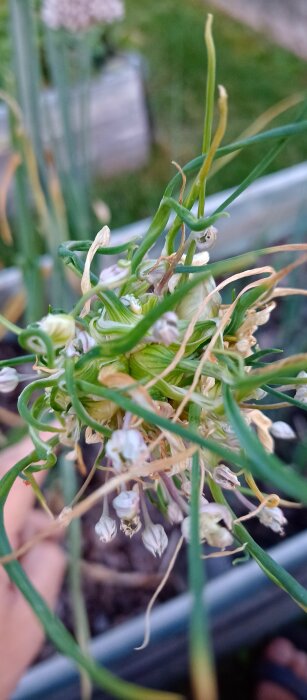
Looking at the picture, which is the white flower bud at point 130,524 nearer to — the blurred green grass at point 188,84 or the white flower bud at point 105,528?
the white flower bud at point 105,528

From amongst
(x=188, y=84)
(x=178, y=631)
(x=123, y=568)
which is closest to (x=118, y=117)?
(x=188, y=84)

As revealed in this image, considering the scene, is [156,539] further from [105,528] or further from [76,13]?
[76,13]

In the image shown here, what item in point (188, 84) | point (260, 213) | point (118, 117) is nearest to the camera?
point (260, 213)

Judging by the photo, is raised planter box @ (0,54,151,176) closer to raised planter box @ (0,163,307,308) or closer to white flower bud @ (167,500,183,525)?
raised planter box @ (0,163,307,308)

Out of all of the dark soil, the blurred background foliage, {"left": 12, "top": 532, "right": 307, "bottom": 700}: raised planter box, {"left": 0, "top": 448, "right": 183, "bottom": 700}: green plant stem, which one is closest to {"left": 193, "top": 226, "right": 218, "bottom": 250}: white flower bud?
{"left": 0, "top": 448, "right": 183, "bottom": 700}: green plant stem

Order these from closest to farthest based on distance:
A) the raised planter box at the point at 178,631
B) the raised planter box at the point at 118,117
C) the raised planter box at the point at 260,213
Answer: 1. the raised planter box at the point at 178,631
2. the raised planter box at the point at 260,213
3. the raised planter box at the point at 118,117

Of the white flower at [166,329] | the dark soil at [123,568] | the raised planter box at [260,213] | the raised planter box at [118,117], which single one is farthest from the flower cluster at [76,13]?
the white flower at [166,329]
